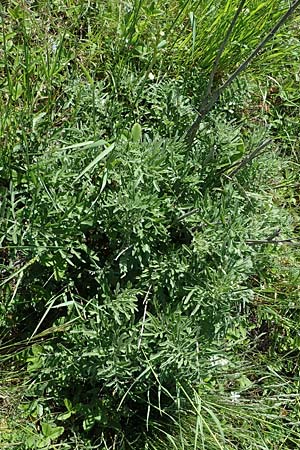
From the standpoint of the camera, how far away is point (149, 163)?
6.57 feet

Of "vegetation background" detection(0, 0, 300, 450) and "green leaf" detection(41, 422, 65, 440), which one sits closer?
"vegetation background" detection(0, 0, 300, 450)

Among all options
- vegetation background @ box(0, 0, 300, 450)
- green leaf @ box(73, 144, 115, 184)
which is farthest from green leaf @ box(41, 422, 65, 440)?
green leaf @ box(73, 144, 115, 184)

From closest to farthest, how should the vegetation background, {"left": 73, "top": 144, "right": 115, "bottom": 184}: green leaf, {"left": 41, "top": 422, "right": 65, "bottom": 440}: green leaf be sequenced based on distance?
{"left": 73, "top": 144, "right": 115, "bottom": 184}: green leaf, the vegetation background, {"left": 41, "top": 422, "right": 65, "bottom": 440}: green leaf

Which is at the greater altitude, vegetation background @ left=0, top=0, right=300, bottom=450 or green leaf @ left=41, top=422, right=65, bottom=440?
vegetation background @ left=0, top=0, right=300, bottom=450

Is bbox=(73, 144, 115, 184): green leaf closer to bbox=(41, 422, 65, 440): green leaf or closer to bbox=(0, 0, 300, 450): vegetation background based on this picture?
bbox=(0, 0, 300, 450): vegetation background

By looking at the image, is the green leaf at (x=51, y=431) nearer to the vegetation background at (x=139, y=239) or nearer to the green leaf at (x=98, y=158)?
the vegetation background at (x=139, y=239)

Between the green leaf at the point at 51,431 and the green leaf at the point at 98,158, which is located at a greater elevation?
the green leaf at the point at 98,158

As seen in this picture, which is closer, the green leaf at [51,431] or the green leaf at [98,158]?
the green leaf at [98,158]

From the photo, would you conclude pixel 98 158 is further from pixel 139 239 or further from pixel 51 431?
pixel 51 431

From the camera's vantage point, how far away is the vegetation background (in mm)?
2014

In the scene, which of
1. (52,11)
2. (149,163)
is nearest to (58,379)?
(149,163)

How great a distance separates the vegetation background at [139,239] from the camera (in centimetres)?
201

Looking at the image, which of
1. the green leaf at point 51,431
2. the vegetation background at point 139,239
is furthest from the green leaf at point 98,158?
the green leaf at point 51,431

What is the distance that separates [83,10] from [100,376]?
1.45m
